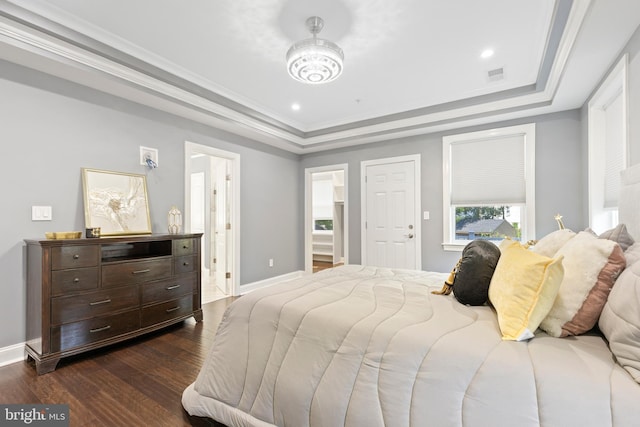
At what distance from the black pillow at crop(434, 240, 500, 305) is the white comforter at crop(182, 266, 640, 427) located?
0.06 m

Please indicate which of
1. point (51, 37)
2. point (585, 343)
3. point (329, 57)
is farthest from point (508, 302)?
point (51, 37)

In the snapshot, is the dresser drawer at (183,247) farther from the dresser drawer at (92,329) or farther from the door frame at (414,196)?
the door frame at (414,196)

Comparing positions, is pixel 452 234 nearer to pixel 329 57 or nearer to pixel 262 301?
pixel 329 57

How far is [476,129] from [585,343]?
3.57 meters

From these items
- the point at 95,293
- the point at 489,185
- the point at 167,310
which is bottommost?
the point at 167,310

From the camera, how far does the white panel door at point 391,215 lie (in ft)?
14.8

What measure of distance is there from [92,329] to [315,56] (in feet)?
9.56

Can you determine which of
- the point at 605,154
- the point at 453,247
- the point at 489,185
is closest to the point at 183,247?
the point at 453,247

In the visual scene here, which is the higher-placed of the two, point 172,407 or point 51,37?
point 51,37

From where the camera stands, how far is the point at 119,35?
248cm

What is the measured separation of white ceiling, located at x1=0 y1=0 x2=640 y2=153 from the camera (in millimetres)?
2139

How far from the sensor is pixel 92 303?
239cm

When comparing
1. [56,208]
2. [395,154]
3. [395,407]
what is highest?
[395,154]

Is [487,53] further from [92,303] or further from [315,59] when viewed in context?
[92,303]
